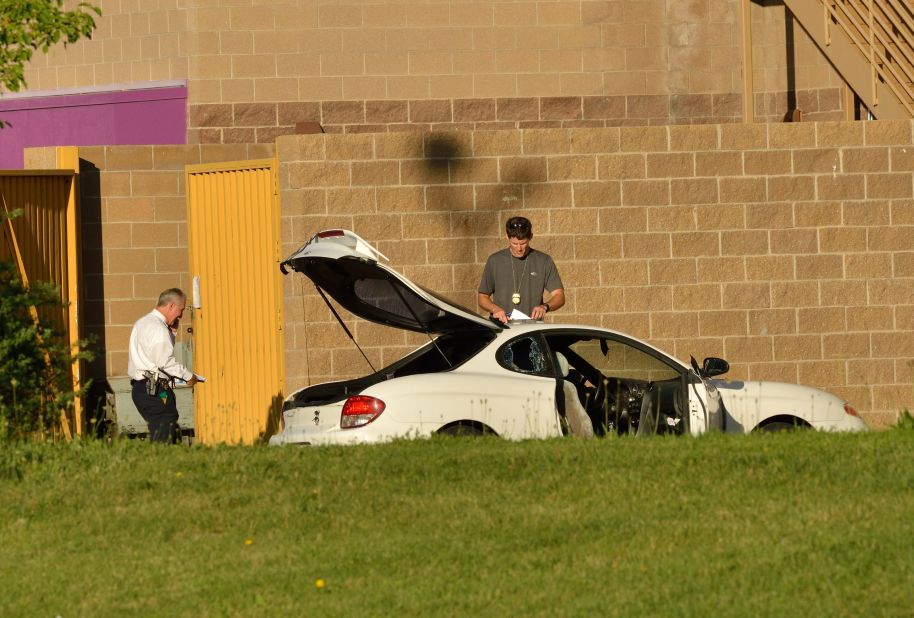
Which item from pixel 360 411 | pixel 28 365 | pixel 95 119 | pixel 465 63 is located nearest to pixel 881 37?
pixel 465 63

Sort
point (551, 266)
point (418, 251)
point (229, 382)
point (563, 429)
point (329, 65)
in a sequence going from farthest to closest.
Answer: point (329, 65)
point (229, 382)
point (418, 251)
point (551, 266)
point (563, 429)

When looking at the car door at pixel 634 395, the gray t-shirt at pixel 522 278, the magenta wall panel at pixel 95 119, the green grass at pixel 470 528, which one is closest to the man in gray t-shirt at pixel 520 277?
the gray t-shirt at pixel 522 278

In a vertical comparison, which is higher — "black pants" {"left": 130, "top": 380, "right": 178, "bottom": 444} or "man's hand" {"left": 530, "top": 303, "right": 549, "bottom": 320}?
"man's hand" {"left": 530, "top": 303, "right": 549, "bottom": 320}

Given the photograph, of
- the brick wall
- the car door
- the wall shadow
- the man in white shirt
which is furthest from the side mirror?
the brick wall

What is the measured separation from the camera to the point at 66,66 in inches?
764

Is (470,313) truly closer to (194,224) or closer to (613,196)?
(613,196)

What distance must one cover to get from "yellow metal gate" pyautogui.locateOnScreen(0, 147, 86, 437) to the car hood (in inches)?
177

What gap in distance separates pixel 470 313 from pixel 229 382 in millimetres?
4782

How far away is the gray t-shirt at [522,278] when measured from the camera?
12.2 metres

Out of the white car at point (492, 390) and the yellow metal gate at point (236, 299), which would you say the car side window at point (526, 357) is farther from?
the yellow metal gate at point (236, 299)

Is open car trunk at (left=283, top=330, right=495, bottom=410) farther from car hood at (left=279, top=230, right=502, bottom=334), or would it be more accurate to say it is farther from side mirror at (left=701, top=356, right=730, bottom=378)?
side mirror at (left=701, top=356, right=730, bottom=378)

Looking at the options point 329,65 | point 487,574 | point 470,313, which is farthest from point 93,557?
point 329,65

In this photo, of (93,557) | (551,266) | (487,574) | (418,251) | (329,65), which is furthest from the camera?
(329,65)

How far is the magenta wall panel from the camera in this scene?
18531 mm
